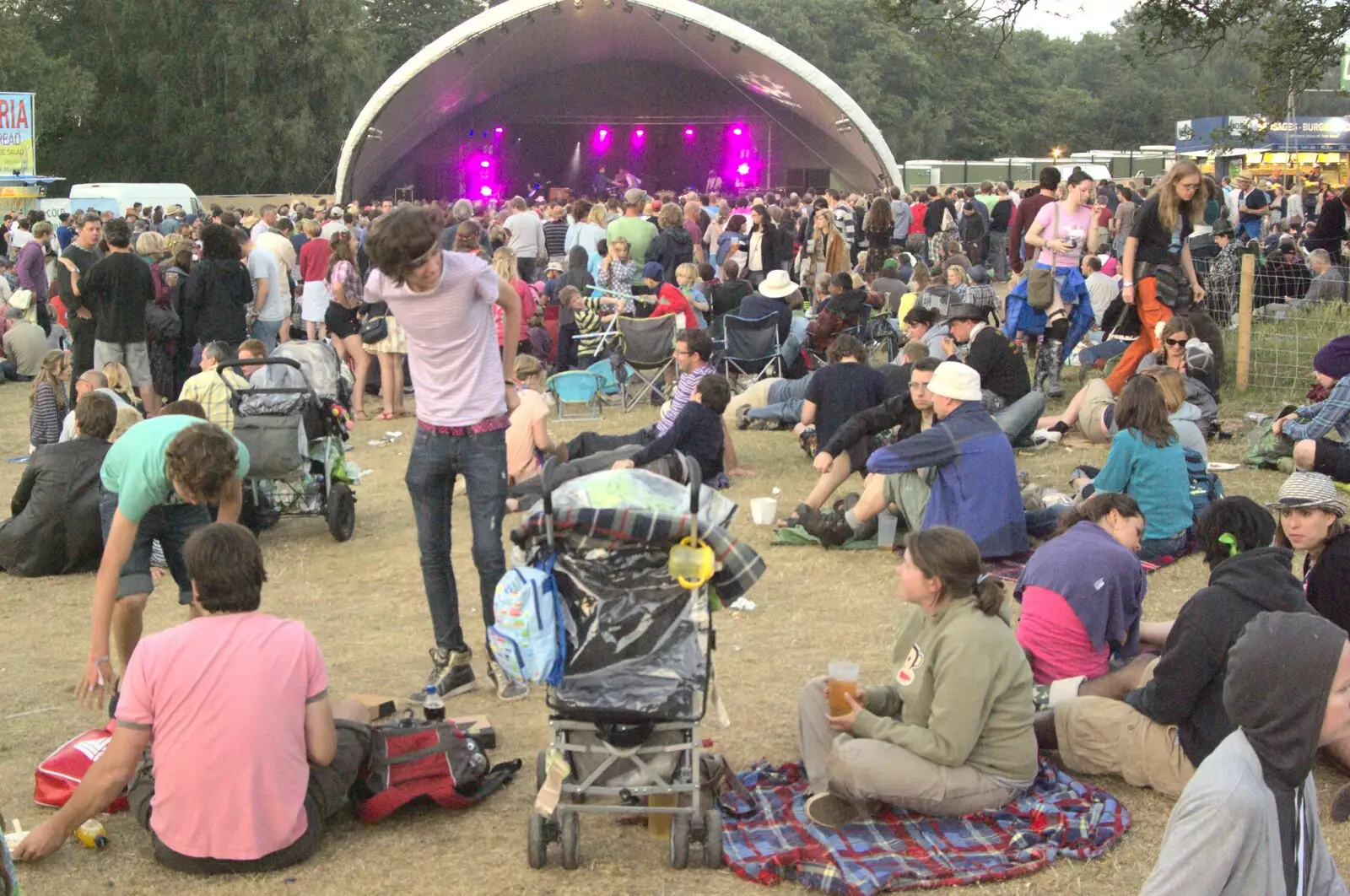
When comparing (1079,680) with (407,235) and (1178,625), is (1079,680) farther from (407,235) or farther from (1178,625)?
(407,235)

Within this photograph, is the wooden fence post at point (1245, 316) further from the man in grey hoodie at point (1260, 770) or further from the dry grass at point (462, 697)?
the man in grey hoodie at point (1260, 770)

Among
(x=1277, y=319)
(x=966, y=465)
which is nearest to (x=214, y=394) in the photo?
(x=966, y=465)

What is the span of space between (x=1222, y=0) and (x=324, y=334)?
849 cm

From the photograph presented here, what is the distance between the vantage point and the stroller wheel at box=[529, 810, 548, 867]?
3.99 m

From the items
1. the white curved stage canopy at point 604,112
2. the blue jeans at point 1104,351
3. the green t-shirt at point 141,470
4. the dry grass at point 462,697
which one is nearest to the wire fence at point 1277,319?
the blue jeans at point 1104,351

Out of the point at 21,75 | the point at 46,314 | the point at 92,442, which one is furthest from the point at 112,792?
the point at 21,75

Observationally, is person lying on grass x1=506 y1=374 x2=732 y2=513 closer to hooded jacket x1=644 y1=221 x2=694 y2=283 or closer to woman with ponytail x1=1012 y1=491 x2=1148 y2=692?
woman with ponytail x1=1012 y1=491 x2=1148 y2=692

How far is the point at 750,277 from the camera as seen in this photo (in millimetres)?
15773

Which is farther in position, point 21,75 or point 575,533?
point 21,75

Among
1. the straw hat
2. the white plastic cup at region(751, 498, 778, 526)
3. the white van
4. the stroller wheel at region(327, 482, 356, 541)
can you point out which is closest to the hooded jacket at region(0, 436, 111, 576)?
the stroller wheel at region(327, 482, 356, 541)

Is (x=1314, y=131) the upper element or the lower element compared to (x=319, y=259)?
upper

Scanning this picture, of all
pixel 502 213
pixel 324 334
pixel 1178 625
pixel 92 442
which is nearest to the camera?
pixel 1178 625

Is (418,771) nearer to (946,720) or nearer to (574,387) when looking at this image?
(946,720)

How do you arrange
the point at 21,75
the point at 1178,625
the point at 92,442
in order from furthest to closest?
the point at 21,75 < the point at 92,442 < the point at 1178,625
